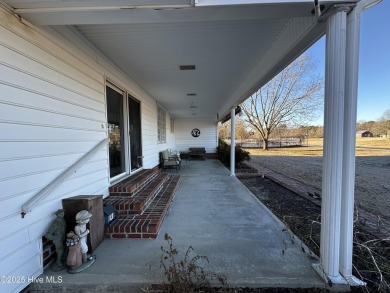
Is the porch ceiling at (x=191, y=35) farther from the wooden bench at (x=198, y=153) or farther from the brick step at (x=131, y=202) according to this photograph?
the wooden bench at (x=198, y=153)

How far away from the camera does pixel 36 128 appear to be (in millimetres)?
1795

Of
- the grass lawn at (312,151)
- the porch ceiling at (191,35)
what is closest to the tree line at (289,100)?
the grass lawn at (312,151)

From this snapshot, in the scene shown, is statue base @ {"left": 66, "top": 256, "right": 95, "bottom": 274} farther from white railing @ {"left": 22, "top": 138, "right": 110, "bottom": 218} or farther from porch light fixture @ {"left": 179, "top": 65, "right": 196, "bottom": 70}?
porch light fixture @ {"left": 179, "top": 65, "right": 196, "bottom": 70}

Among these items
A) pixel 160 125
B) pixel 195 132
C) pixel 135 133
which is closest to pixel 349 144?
pixel 135 133

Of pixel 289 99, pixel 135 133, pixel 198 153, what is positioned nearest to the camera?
pixel 135 133

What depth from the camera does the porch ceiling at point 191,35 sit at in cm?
157

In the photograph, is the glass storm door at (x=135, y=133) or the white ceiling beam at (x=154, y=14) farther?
the glass storm door at (x=135, y=133)

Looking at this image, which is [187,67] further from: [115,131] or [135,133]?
[135,133]

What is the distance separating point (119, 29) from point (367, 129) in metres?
64.1

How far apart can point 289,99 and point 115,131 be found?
17.5m

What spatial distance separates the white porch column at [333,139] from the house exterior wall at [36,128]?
104 inches

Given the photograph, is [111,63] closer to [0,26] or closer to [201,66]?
[201,66]

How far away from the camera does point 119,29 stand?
7.81 feet

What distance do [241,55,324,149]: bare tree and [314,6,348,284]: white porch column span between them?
51.9 feet
